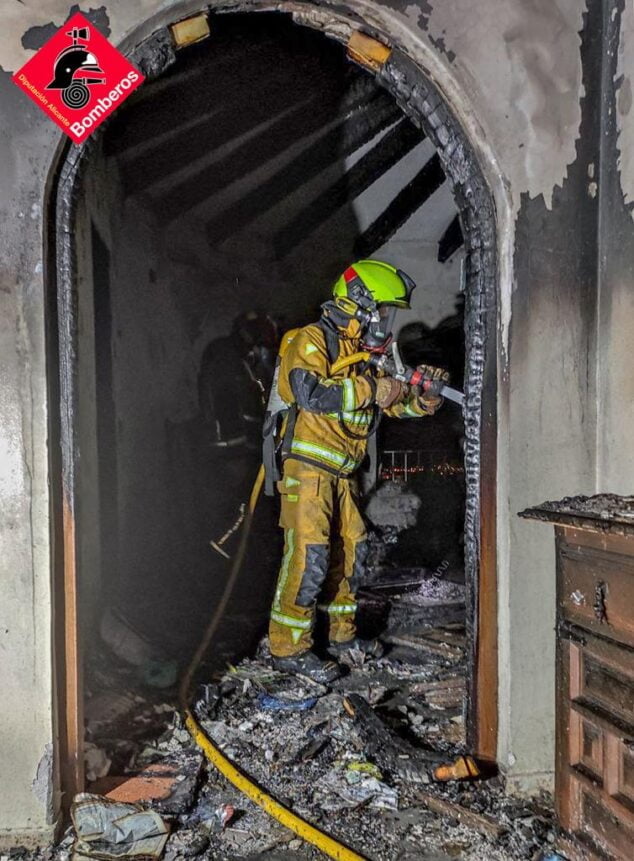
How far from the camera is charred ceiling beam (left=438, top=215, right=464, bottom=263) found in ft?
22.1

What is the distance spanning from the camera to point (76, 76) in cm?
234

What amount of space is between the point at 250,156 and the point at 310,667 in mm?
3971

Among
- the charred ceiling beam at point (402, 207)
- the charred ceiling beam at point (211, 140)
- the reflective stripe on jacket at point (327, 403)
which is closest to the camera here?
the reflective stripe on jacket at point (327, 403)

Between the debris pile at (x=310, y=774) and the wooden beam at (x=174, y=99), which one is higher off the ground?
the wooden beam at (x=174, y=99)

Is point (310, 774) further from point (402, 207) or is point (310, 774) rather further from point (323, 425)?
point (402, 207)

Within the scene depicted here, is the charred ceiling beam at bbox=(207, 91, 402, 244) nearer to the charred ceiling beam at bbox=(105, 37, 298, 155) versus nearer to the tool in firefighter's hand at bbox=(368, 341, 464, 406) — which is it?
the charred ceiling beam at bbox=(105, 37, 298, 155)

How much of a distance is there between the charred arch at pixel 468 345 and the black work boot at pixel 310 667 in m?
1.32

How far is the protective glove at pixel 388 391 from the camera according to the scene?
3930 mm

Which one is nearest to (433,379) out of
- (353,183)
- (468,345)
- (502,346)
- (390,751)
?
(468,345)

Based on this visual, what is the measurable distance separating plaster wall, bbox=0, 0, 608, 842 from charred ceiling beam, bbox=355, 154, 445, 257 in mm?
3050

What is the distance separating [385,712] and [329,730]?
403 millimetres

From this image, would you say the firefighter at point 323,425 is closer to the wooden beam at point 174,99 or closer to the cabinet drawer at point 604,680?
the wooden beam at point 174,99

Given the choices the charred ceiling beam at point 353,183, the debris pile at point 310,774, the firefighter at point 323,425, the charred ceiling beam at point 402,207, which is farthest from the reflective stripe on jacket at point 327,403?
the charred ceiling beam at point 402,207

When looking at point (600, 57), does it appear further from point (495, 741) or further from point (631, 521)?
point (495, 741)
